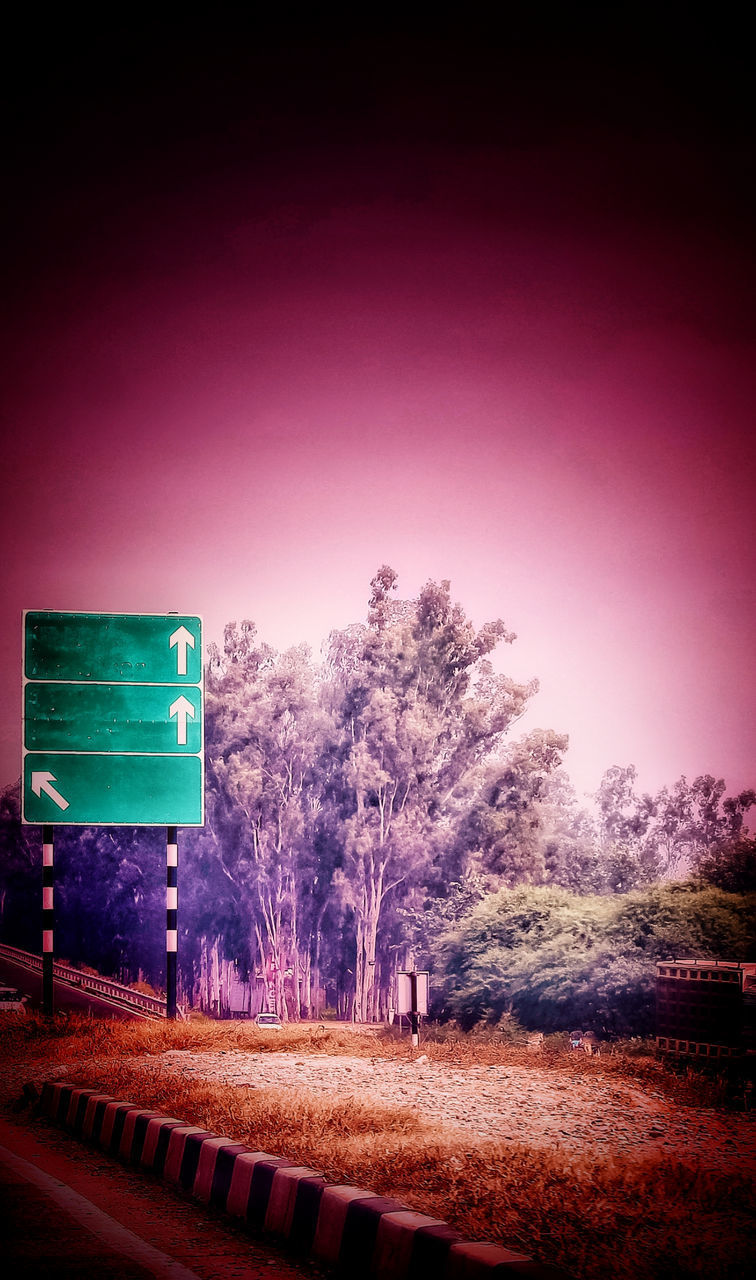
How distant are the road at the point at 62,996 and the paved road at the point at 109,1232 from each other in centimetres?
1143

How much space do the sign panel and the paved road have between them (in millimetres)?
9200

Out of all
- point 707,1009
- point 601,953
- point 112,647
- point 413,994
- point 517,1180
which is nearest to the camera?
point 517,1180

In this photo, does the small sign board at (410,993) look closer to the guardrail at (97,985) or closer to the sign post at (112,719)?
the sign post at (112,719)

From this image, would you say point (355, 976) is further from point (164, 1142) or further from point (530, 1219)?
point (530, 1219)

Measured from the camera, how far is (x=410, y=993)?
16.8 m

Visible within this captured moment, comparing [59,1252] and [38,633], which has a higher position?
[38,633]

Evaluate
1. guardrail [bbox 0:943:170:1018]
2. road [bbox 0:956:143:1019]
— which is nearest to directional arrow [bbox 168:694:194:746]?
guardrail [bbox 0:943:170:1018]

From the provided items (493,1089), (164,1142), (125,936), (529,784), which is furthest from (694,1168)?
(125,936)

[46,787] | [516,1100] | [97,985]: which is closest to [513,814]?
[97,985]

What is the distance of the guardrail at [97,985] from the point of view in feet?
73.2

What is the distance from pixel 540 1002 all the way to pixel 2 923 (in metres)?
15.2

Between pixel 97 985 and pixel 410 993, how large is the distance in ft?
32.0

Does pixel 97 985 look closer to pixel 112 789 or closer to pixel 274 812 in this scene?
pixel 274 812

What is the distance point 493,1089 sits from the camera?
463 inches
